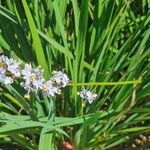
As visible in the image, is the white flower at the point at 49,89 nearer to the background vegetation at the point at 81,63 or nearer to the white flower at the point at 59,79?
the white flower at the point at 59,79

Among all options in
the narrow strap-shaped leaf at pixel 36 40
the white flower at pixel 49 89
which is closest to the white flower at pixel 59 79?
the white flower at pixel 49 89

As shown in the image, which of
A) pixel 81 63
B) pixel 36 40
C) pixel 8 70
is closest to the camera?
pixel 8 70

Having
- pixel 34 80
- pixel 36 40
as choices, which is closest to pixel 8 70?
pixel 34 80

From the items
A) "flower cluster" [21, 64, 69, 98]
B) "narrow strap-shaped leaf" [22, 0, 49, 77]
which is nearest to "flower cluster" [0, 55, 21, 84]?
"flower cluster" [21, 64, 69, 98]

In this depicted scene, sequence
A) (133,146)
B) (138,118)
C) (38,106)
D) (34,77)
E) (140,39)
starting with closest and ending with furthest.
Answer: (34,77) → (38,106) → (138,118) → (140,39) → (133,146)

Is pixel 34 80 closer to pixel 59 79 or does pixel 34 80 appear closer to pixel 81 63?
pixel 59 79

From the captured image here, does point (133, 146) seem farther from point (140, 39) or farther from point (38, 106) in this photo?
point (38, 106)

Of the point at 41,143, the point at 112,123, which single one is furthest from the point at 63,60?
the point at 41,143

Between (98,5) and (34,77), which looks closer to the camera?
(34,77)
